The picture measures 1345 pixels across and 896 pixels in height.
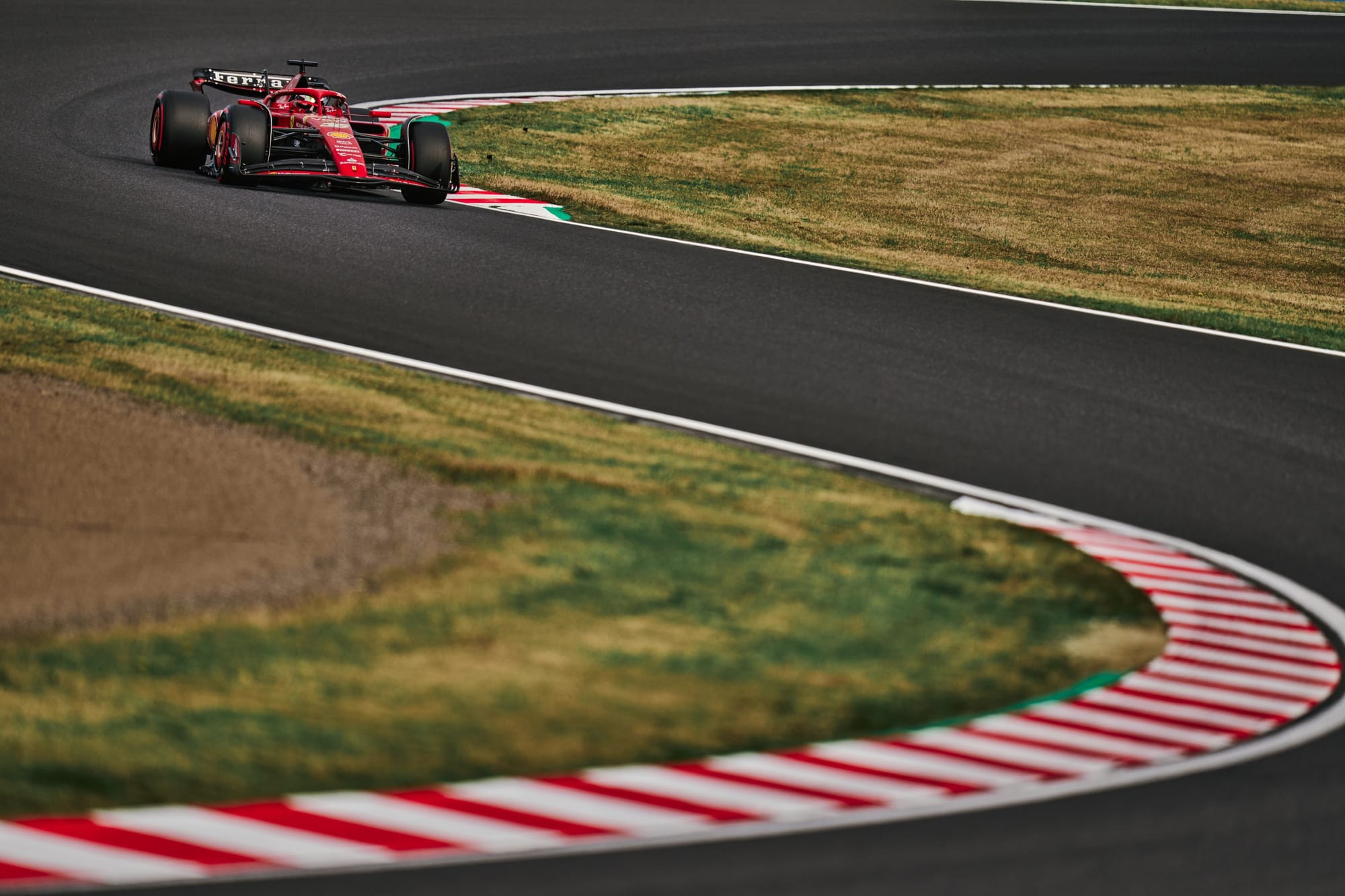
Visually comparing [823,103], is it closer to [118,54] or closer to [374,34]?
[374,34]

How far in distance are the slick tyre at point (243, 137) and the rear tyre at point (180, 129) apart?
2.35 feet

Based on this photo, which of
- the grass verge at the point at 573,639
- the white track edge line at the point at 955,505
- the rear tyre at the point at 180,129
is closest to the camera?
the white track edge line at the point at 955,505

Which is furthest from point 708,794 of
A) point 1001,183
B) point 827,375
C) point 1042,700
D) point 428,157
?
point 1001,183

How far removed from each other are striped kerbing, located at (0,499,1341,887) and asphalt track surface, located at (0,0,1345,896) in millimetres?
164

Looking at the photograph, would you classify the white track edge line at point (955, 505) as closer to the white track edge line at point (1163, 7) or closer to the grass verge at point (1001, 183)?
the grass verge at point (1001, 183)

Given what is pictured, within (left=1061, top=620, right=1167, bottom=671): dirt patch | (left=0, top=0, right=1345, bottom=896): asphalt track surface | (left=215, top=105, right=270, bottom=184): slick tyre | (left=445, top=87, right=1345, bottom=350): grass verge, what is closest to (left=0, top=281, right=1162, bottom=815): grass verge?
(left=1061, top=620, right=1167, bottom=671): dirt patch

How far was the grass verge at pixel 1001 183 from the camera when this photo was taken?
16.0 metres

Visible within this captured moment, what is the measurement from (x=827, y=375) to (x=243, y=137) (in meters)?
7.05

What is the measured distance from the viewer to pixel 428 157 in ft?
52.4

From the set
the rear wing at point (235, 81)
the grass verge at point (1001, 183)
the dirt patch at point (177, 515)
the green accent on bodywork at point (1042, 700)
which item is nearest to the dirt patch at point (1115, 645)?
the green accent on bodywork at point (1042, 700)

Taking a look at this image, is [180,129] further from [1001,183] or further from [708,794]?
[708,794]

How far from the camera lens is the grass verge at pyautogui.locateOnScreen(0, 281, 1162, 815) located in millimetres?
5395

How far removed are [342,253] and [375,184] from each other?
2.35 metres

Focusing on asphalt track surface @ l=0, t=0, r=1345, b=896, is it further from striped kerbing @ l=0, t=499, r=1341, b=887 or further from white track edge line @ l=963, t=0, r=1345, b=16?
white track edge line @ l=963, t=0, r=1345, b=16
